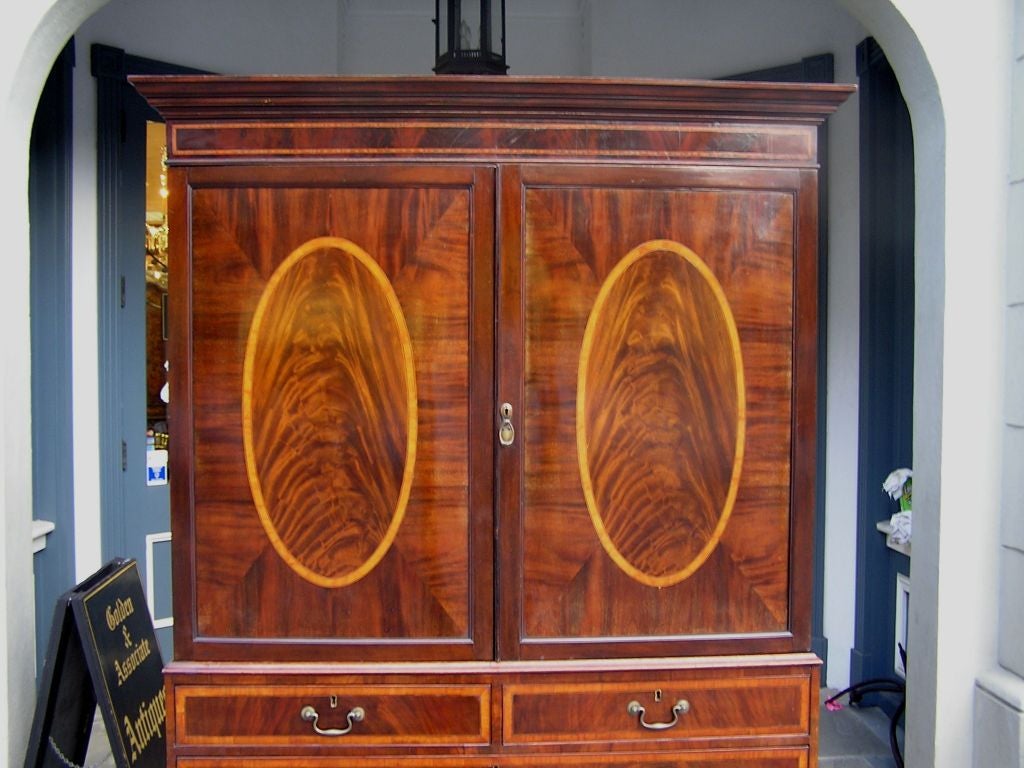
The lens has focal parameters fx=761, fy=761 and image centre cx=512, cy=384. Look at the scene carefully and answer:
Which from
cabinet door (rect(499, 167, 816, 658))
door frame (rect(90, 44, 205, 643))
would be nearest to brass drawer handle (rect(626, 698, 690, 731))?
cabinet door (rect(499, 167, 816, 658))

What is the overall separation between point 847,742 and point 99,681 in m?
2.42

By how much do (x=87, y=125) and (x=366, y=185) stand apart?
5.90 feet

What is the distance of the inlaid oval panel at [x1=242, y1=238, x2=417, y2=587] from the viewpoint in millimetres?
1639

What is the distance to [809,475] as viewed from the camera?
66.9 inches

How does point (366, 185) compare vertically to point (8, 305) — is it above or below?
above

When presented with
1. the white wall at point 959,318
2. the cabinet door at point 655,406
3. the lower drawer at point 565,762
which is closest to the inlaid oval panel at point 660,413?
the cabinet door at point 655,406

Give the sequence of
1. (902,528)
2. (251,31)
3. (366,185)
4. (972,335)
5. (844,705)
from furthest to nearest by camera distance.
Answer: (251,31), (844,705), (902,528), (972,335), (366,185)

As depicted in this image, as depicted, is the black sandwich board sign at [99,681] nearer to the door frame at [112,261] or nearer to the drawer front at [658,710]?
the door frame at [112,261]

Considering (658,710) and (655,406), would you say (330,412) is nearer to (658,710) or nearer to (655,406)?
(655,406)

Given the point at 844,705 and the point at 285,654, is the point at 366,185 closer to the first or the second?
the point at 285,654

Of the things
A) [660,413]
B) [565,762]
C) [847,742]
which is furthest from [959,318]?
[847,742]

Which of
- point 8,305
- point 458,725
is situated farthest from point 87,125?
point 458,725

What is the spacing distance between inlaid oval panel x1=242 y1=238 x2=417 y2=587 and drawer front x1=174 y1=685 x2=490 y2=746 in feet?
0.84

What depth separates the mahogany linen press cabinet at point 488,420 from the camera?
1.63 metres
